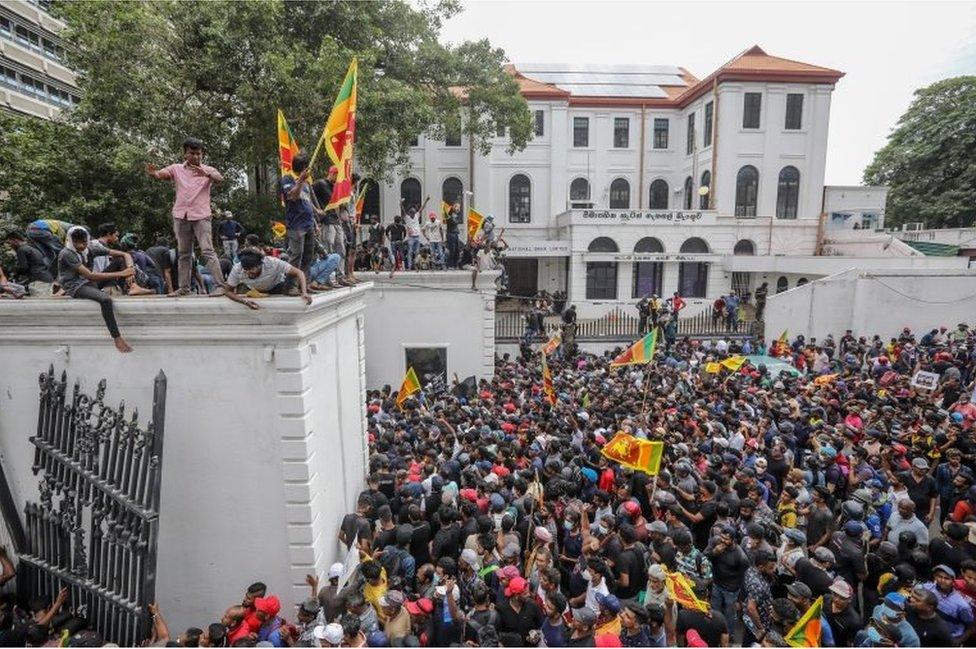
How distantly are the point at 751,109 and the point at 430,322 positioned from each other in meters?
23.4

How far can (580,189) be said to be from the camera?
109 feet

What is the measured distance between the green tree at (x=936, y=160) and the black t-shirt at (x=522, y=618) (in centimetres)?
4168

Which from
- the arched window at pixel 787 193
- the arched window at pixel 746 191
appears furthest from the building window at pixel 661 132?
the arched window at pixel 787 193

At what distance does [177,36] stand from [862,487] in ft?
62.3

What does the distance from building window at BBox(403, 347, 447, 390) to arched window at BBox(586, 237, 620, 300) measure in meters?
13.5

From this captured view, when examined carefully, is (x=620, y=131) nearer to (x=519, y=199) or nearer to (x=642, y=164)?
(x=642, y=164)

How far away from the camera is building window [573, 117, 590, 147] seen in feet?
107

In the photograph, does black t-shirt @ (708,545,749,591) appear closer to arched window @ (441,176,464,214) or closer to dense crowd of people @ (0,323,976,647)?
dense crowd of people @ (0,323,976,647)

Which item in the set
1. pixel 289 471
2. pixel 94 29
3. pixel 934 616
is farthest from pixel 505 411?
pixel 94 29

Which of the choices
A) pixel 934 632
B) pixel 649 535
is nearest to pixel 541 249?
pixel 649 535

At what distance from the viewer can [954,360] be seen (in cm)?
1351

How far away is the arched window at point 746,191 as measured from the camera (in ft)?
96.7

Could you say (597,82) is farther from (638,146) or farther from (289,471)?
(289,471)

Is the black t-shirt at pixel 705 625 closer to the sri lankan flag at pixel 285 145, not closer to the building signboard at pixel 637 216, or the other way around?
the sri lankan flag at pixel 285 145
